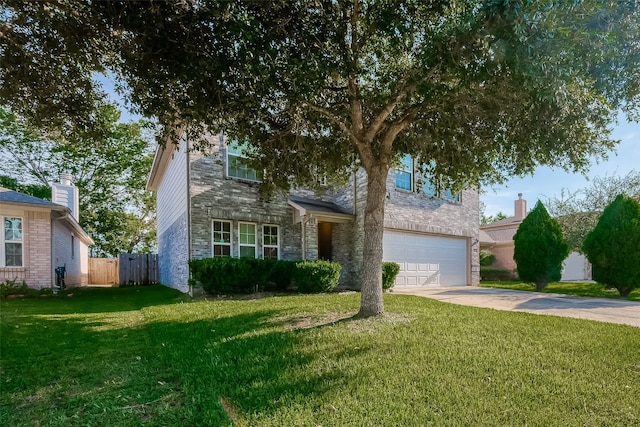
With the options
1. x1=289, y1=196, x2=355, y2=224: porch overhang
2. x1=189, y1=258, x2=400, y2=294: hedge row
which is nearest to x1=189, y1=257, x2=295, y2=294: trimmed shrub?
x1=189, y1=258, x2=400, y2=294: hedge row

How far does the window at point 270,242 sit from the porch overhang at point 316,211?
0.84m

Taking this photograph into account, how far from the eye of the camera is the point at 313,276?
10.5m

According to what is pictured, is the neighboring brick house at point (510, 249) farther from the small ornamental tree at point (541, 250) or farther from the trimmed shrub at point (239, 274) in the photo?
the trimmed shrub at point (239, 274)

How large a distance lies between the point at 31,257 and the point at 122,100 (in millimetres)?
8610

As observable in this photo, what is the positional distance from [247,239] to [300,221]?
74.5 inches

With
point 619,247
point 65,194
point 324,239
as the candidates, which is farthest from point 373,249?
point 65,194

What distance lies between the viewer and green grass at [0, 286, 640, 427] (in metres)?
2.83

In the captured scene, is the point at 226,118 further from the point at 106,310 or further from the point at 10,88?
the point at 106,310

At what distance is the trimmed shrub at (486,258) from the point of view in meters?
23.2

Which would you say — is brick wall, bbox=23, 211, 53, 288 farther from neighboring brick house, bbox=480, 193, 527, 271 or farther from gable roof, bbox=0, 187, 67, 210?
neighboring brick house, bbox=480, 193, 527, 271

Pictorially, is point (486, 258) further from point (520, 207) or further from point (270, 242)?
point (270, 242)

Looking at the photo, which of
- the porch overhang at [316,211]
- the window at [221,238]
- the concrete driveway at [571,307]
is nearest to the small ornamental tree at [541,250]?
the concrete driveway at [571,307]

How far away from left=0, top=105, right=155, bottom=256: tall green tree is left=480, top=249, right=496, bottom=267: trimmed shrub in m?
24.3

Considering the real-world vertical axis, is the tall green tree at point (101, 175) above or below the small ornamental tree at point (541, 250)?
above
